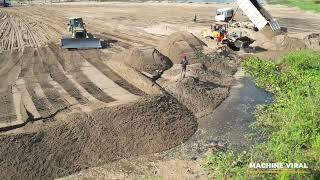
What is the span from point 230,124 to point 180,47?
10622 millimetres

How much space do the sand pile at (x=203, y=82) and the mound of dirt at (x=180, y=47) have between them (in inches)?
32.4

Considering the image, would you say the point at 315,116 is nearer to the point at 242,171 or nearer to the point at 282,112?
the point at 282,112

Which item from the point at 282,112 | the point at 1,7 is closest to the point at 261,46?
the point at 282,112

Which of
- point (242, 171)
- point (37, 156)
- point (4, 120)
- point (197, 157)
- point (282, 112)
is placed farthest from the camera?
point (282, 112)

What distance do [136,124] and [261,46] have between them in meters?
20.2

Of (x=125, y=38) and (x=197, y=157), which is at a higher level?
(x=125, y=38)

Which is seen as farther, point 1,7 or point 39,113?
point 1,7

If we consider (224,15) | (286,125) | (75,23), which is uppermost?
(224,15)

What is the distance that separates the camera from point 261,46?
35531 millimetres

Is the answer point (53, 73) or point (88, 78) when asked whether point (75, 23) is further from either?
point (88, 78)

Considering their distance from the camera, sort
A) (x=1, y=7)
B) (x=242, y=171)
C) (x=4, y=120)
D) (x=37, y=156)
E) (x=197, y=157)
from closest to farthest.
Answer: (x=242, y=171)
(x=37, y=156)
(x=197, y=157)
(x=4, y=120)
(x=1, y=7)

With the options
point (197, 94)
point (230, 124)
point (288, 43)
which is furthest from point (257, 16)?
point (230, 124)

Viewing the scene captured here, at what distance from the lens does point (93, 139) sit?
17328 millimetres

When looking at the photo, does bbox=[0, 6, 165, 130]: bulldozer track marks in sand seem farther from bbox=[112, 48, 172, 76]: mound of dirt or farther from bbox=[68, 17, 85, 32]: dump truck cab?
bbox=[68, 17, 85, 32]: dump truck cab
